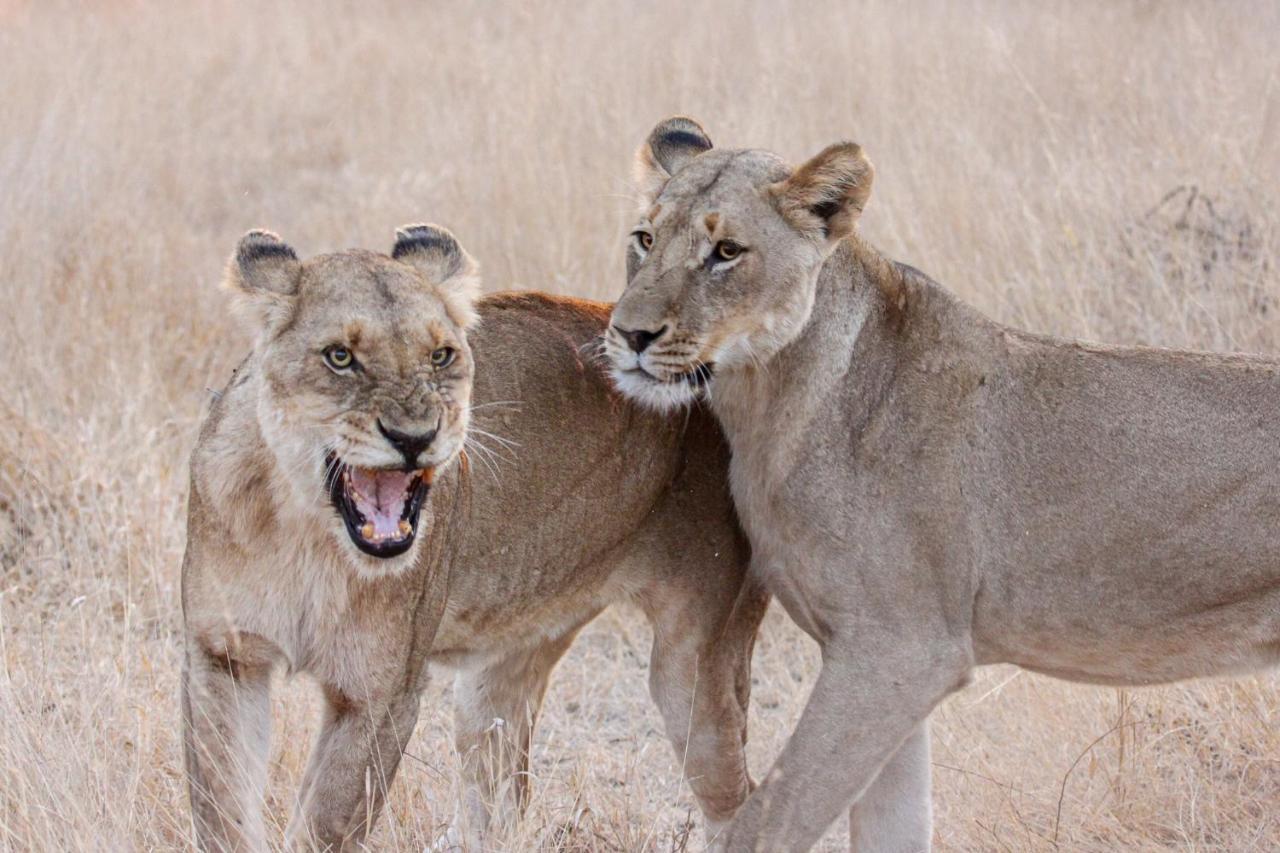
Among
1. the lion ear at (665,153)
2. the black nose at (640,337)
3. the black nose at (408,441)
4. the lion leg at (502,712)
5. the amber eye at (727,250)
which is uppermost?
the lion ear at (665,153)

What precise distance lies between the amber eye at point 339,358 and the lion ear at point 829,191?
107 cm

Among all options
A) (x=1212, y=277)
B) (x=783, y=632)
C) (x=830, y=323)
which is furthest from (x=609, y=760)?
(x=1212, y=277)

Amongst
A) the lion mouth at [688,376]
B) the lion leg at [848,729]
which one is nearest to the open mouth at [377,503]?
the lion mouth at [688,376]

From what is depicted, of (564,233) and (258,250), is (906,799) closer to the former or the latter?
(258,250)

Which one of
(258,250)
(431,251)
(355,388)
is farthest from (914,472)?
(258,250)

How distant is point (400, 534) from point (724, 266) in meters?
0.95

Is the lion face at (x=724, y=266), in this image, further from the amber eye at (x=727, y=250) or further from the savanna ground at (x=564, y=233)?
the savanna ground at (x=564, y=233)

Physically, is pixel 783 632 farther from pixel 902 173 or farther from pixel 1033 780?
pixel 902 173

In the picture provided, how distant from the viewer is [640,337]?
373 centimetres

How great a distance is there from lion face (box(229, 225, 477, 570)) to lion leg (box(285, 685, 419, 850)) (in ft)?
1.11

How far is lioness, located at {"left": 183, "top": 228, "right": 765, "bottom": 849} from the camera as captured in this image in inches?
135

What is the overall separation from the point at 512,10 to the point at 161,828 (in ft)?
28.4

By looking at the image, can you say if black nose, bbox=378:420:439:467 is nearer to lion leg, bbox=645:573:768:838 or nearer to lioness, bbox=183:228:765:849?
lioness, bbox=183:228:765:849

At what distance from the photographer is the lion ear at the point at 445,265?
372 centimetres
